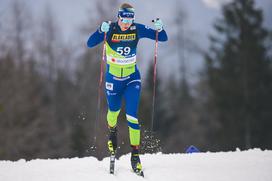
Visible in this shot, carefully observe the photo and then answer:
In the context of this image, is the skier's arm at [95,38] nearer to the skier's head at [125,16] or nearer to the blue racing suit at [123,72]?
the blue racing suit at [123,72]

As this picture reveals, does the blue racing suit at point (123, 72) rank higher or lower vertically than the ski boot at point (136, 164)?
higher

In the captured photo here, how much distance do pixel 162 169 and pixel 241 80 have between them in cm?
2992

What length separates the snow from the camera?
7328mm

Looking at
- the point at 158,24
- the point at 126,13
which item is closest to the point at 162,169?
the point at 158,24

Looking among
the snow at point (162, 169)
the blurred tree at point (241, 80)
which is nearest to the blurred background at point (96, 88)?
the blurred tree at point (241, 80)

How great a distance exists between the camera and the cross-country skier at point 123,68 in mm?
8227

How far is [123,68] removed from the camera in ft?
27.3

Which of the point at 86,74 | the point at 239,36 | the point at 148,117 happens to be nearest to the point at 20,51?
the point at 86,74

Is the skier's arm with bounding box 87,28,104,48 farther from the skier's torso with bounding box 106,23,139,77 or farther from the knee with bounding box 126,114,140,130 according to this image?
the knee with bounding box 126,114,140,130

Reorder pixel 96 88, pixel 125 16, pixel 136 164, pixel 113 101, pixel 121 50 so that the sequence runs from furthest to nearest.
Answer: pixel 96 88 → pixel 113 101 → pixel 121 50 → pixel 125 16 → pixel 136 164

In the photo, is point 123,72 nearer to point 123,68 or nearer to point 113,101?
→ point 123,68

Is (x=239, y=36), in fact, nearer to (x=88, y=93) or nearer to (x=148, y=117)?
(x=148, y=117)

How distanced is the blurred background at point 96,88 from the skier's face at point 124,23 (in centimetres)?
1532

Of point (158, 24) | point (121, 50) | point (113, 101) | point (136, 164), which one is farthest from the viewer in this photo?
point (158, 24)
